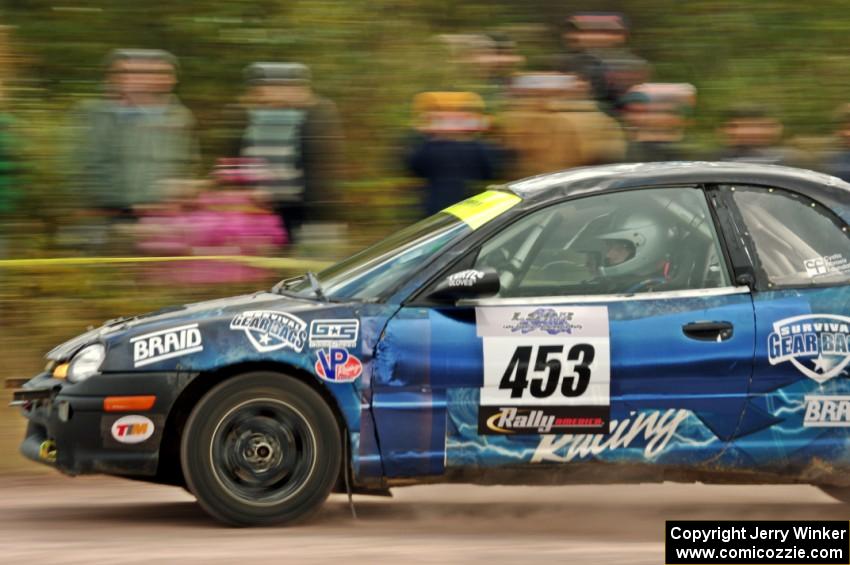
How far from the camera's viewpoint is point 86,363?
594 centimetres

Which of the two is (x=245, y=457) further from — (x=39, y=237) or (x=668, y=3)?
(x=668, y=3)

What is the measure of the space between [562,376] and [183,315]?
1.66m

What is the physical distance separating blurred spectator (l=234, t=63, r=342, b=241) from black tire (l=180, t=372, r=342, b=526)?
3.11 m

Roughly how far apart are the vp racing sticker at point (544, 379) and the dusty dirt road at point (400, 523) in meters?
0.49

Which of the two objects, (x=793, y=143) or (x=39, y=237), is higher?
(x=793, y=143)

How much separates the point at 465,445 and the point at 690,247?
1.31 meters

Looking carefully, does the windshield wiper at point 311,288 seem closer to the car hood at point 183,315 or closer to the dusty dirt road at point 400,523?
the car hood at point 183,315

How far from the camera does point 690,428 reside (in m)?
5.90

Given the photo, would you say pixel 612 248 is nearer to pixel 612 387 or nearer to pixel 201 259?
pixel 612 387

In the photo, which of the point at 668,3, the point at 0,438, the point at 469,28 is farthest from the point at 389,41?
the point at 0,438

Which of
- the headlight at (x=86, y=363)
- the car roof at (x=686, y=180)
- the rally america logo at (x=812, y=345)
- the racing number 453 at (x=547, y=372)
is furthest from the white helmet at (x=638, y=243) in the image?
the headlight at (x=86, y=363)

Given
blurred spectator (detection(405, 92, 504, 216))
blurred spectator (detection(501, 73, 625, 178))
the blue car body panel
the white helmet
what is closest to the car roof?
the white helmet

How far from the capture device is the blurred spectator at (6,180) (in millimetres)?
8625

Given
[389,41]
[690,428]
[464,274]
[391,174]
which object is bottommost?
[690,428]
